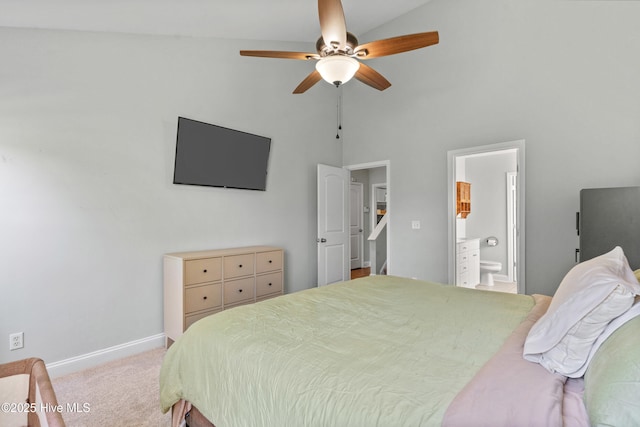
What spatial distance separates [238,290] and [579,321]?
106 inches

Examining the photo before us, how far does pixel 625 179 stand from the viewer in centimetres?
266

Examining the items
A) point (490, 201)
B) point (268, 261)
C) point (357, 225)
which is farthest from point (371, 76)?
point (357, 225)

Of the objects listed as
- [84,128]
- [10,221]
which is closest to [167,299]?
[10,221]

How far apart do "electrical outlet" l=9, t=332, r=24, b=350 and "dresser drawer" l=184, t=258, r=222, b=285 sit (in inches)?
44.8

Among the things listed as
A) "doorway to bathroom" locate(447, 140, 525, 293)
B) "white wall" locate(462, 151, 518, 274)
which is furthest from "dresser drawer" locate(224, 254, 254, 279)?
"white wall" locate(462, 151, 518, 274)

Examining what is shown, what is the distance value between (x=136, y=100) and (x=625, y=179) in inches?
168

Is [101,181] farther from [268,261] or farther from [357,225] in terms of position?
[357,225]

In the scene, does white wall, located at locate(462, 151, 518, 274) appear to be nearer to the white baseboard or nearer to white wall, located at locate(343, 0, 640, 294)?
white wall, located at locate(343, 0, 640, 294)

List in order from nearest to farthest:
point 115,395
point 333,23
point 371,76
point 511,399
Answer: point 511,399 < point 333,23 < point 115,395 < point 371,76

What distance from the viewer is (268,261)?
11.1 feet

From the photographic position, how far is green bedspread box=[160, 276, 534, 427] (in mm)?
974

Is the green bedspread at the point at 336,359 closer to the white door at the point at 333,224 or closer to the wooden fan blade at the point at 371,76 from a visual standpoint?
the wooden fan blade at the point at 371,76

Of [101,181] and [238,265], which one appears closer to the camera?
[101,181]

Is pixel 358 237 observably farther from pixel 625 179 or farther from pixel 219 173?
pixel 625 179
